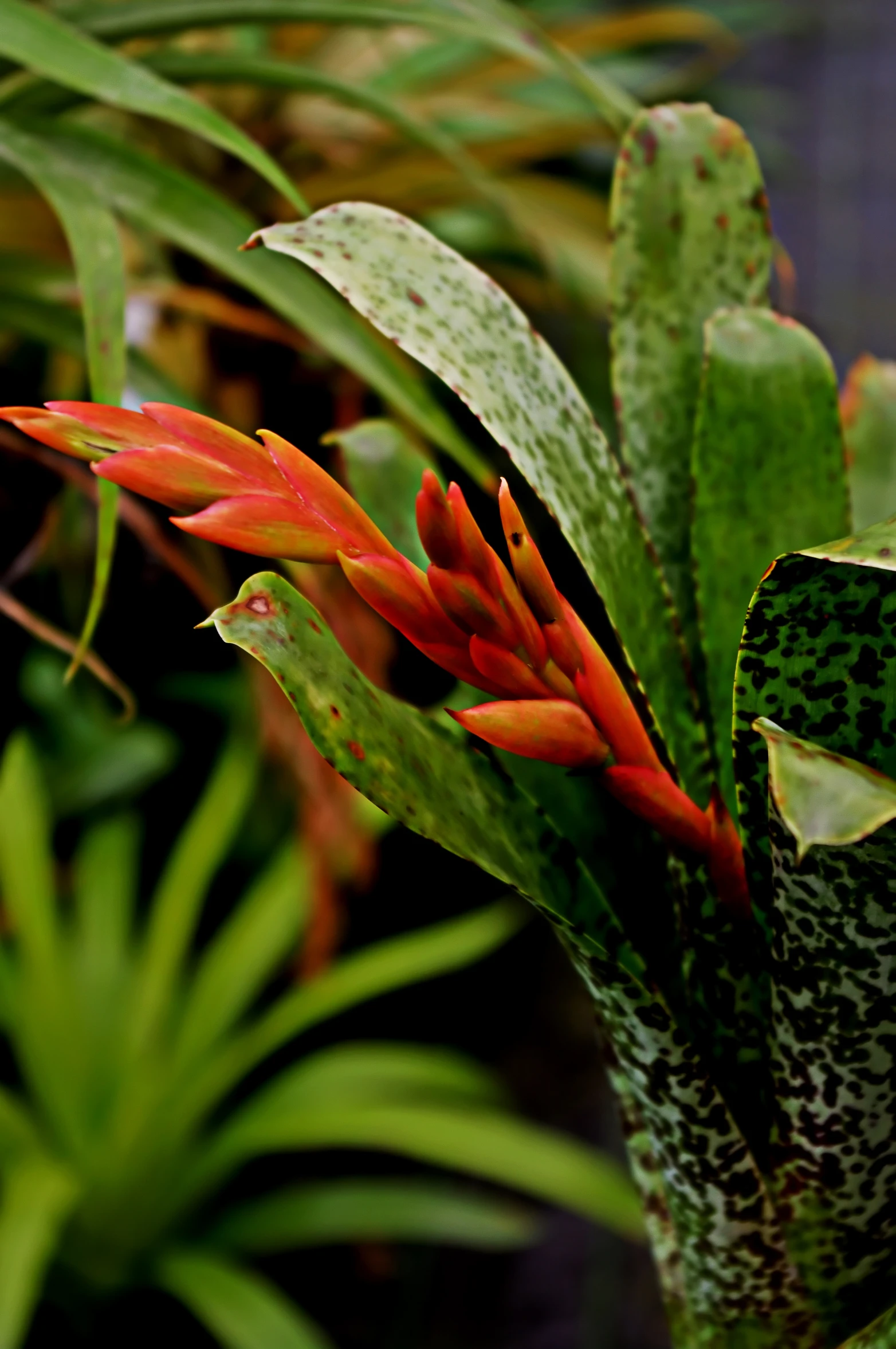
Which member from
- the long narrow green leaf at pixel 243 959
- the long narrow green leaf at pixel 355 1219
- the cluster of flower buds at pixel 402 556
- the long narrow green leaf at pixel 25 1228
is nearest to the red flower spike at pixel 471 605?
the cluster of flower buds at pixel 402 556

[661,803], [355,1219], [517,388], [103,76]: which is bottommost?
[355,1219]

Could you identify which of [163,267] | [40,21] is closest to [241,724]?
[163,267]

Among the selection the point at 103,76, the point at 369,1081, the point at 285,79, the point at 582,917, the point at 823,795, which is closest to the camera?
the point at 823,795

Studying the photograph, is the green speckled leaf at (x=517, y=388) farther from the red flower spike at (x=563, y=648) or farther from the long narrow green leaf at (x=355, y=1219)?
the long narrow green leaf at (x=355, y=1219)

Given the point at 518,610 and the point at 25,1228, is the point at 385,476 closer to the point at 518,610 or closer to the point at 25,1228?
the point at 518,610

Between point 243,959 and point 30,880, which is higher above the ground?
point 30,880

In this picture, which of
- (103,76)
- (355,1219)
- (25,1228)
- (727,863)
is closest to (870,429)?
(727,863)

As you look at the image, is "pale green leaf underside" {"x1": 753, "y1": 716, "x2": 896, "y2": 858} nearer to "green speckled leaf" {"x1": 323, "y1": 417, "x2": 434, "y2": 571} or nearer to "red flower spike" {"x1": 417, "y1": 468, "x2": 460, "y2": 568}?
"red flower spike" {"x1": 417, "y1": 468, "x2": 460, "y2": 568}

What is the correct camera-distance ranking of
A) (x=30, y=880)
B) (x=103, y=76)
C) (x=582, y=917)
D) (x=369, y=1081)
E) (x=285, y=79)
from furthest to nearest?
(x=369, y=1081) < (x=30, y=880) < (x=285, y=79) < (x=103, y=76) < (x=582, y=917)

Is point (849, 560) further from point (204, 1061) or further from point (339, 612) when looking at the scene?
point (204, 1061)
